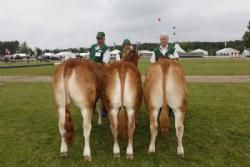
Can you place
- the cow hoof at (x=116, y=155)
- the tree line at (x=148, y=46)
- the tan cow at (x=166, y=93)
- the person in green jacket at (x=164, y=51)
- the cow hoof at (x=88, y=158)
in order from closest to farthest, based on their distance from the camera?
the tan cow at (x=166, y=93) → the cow hoof at (x=88, y=158) → the cow hoof at (x=116, y=155) → the person in green jacket at (x=164, y=51) → the tree line at (x=148, y=46)

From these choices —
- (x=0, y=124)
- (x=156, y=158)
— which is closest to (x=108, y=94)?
(x=156, y=158)

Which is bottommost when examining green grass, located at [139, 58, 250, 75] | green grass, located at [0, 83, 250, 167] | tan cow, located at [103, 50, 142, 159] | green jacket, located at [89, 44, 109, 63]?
green grass, located at [0, 83, 250, 167]

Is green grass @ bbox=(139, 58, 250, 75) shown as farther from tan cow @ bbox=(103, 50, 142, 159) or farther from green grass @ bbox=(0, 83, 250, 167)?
tan cow @ bbox=(103, 50, 142, 159)

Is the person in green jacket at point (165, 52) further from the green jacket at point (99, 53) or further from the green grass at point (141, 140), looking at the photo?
the green grass at point (141, 140)

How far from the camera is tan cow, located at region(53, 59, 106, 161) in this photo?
6254mm

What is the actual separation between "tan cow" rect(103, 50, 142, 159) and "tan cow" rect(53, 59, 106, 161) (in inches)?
12.7

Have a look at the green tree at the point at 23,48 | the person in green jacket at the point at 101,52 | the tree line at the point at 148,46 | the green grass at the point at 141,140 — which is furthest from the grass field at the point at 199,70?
the green tree at the point at 23,48

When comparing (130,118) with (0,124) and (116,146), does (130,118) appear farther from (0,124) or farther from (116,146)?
(0,124)

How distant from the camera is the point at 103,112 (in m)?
9.91

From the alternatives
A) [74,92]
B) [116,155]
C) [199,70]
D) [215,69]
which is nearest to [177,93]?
[116,155]

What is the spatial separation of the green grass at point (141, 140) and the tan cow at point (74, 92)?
691 millimetres

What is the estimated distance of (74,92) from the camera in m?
6.23

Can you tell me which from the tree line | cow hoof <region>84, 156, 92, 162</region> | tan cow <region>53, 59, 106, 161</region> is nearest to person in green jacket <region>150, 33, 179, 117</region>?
tan cow <region>53, 59, 106, 161</region>

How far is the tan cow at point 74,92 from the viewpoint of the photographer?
20.5 feet
